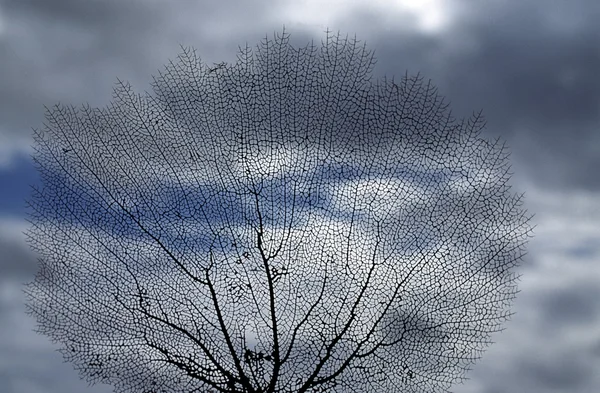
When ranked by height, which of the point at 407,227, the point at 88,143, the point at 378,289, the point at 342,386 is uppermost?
the point at 88,143

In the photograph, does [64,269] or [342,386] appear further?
[64,269]

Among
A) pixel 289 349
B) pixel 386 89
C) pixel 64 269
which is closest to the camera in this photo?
pixel 289 349

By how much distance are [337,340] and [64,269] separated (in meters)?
2.13

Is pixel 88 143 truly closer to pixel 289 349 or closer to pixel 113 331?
pixel 113 331

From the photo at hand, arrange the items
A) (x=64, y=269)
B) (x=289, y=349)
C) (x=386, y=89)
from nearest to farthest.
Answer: (x=289, y=349) < (x=386, y=89) < (x=64, y=269)

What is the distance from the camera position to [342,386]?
4398 millimetres

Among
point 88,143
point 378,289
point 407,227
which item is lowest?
point 378,289

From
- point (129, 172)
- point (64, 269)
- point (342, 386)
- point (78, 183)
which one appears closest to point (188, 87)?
point (129, 172)

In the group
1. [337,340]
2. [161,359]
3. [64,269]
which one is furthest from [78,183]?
[337,340]

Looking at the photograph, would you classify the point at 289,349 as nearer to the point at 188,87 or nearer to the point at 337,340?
the point at 337,340

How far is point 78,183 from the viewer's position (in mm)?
5191

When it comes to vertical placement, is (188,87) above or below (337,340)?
above

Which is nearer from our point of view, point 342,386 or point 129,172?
point 342,386

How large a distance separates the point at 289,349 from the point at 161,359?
3.05 feet
